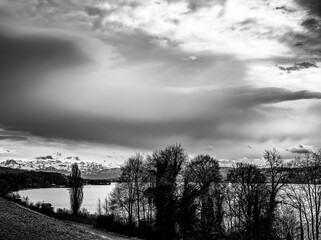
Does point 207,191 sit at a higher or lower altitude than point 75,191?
higher

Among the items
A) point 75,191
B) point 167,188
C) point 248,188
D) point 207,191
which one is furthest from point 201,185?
point 75,191

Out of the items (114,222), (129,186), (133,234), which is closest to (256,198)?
(133,234)

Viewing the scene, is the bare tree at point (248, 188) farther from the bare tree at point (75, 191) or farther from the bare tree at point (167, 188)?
the bare tree at point (75, 191)

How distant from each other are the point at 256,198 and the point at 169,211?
504 inches

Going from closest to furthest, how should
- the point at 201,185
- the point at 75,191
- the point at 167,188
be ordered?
the point at 167,188, the point at 201,185, the point at 75,191

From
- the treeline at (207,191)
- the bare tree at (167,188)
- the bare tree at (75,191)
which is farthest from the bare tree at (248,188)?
the bare tree at (75,191)

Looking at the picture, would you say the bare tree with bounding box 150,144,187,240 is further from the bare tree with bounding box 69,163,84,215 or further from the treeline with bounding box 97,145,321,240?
the bare tree with bounding box 69,163,84,215

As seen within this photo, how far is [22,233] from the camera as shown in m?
21.2

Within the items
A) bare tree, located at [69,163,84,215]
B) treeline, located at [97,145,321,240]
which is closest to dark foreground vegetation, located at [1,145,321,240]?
treeline, located at [97,145,321,240]

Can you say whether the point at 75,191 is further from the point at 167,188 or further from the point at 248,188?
the point at 248,188

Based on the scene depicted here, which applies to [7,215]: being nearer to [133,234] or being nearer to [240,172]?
[133,234]

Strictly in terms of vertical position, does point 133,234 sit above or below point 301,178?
below

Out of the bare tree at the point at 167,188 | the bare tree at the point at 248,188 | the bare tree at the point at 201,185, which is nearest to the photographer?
the bare tree at the point at 201,185

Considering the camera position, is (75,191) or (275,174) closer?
(275,174)
